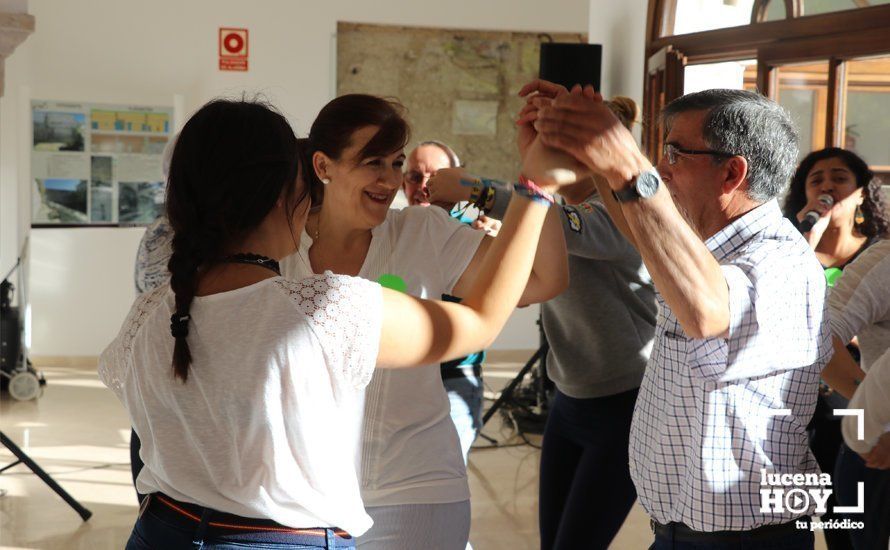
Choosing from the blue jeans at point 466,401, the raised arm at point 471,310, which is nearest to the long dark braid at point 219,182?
the raised arm at point 471,310

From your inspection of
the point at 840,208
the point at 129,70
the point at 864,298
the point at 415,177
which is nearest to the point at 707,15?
the point at 840,208

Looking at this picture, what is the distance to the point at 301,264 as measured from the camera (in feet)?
6.96

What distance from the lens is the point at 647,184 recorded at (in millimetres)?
1390

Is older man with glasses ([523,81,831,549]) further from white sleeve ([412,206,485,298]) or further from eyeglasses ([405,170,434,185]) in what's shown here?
eyeglasses ([405,170,434,185])

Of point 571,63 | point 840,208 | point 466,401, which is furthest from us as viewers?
point 571,63

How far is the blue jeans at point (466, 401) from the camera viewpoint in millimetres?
2910

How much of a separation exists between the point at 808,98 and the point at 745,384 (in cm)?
320

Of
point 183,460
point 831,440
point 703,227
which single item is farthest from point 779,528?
point 831,440

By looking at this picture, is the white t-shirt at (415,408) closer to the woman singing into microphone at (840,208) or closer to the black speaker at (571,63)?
the woman singing into microphone at (840,208)

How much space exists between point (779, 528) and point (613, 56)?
5098 mm

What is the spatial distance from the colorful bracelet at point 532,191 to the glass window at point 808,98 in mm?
3225

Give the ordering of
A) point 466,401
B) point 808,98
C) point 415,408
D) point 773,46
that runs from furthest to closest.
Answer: point 773,46
point 808,98
point 466,401
point 415,408

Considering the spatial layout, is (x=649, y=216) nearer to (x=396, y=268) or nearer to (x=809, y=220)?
(x=396, y=268)

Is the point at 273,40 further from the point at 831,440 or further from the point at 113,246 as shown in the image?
the point at 831,440
